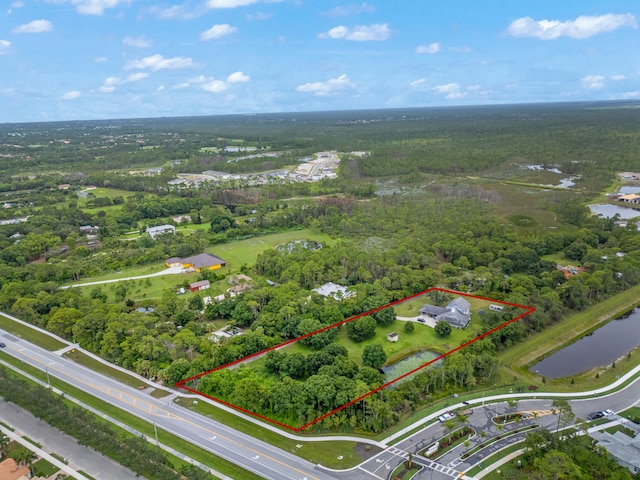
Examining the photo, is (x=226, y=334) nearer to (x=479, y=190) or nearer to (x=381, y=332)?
(x=381, y=332)

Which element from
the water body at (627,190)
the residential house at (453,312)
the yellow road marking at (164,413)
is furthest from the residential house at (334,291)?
the water body at (627,190)

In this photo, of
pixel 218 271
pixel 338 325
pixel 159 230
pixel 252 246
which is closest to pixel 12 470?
pixel 338 325

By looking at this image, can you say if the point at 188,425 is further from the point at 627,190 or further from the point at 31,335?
the point at 627,190

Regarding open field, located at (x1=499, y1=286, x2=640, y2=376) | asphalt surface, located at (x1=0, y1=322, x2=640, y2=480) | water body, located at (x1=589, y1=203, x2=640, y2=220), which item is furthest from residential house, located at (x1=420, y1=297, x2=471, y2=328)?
water body, located at (x1=589, y1=203, x2=640, y2=220)

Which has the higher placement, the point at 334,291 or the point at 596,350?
the point at 334,291

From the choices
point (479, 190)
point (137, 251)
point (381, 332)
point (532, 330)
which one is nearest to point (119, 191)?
point (137, 251)

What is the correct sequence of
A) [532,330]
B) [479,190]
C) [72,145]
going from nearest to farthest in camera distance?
[532,330] < [479,190] < [72,145]
